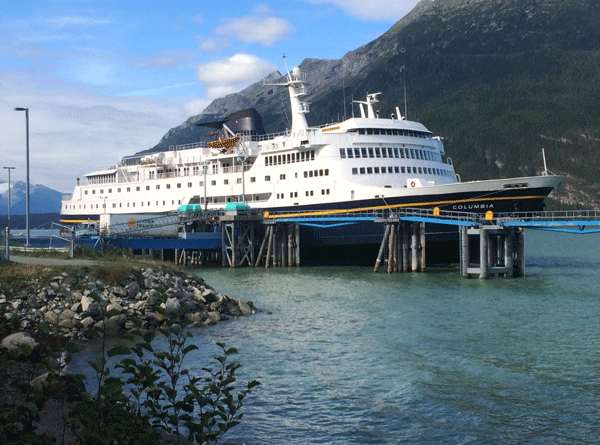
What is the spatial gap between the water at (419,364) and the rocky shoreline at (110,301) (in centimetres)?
139

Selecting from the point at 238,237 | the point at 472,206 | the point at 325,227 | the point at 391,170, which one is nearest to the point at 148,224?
the point at 238,237

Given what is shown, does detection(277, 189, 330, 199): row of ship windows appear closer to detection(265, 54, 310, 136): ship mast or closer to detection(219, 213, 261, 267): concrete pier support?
detection(219, 213, 261, 267): concrete pier support

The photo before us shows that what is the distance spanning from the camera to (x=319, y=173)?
50.1 m

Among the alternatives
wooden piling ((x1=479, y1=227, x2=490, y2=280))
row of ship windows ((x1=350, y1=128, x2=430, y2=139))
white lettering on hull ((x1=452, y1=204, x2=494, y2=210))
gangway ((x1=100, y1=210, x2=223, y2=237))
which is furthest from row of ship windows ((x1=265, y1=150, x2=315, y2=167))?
wooden piling ((x1=479, y1=227, x2=490, y2=280))

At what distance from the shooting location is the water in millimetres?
13125

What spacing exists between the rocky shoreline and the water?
1389 mm

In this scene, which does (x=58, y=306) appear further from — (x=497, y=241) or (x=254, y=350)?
(x=497, y=241)

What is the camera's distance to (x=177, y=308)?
23.2 m

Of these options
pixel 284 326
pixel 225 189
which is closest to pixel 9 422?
pixel 284 326

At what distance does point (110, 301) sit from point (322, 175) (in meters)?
29.4

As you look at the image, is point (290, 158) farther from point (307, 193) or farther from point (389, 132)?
point (389, 132)

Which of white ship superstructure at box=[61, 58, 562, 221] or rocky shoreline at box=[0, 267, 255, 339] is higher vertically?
white ship superstructure at box=[61, 58, 562, 221]

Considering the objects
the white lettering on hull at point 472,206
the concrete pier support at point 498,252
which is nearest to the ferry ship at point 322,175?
the white lettering on hull at point 472,206

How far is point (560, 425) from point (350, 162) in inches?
1447
